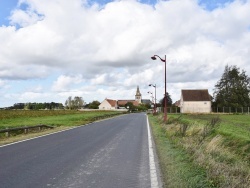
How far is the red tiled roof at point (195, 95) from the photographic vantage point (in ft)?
345

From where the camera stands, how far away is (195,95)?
106438mm

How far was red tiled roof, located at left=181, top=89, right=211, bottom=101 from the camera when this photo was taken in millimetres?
105188

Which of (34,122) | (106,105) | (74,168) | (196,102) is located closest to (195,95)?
(196,102)

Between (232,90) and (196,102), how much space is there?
40.8ft

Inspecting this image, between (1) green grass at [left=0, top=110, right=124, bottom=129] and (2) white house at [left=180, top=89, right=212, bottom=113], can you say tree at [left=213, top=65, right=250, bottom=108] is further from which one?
(1) green grass at [left=0, top=110, right=124, bottom=129]

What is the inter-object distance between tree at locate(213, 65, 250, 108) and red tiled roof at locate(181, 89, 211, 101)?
3.92 meters

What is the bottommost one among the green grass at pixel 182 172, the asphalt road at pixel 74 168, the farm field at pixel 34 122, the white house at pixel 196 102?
the asphalt road at pixel 74 168

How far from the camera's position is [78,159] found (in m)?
10.8

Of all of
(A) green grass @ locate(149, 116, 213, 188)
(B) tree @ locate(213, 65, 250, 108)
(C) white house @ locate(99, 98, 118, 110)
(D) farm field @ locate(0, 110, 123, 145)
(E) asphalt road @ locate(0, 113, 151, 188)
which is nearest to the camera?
(A) green grass @ locate(149, 116, 213, 188)

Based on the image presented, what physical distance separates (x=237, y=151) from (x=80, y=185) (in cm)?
743

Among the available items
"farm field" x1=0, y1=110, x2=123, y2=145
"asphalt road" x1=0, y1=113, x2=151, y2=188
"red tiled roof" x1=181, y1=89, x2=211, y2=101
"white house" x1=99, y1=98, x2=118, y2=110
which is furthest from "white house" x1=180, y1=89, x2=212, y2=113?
"asphalt road" x1=0, y1=113, x2=151, y2=188

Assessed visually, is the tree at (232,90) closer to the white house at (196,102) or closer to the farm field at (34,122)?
the white house at (196,102)

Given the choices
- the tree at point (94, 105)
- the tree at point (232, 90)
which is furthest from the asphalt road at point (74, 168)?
the tree at point (94, 105)

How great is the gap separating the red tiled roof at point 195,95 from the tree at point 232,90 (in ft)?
12.9
